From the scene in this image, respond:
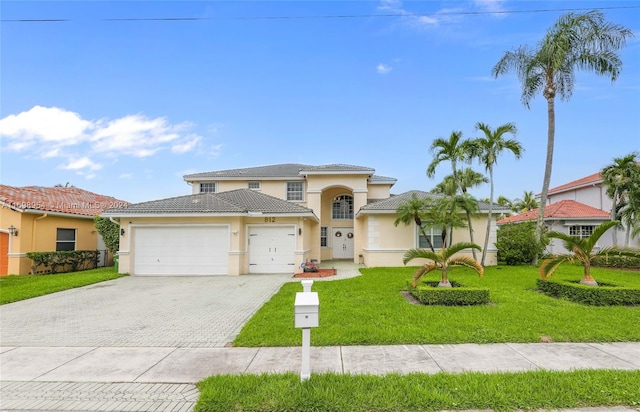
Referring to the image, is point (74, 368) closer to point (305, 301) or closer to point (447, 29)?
point (305, 301)

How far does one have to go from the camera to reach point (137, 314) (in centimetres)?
791

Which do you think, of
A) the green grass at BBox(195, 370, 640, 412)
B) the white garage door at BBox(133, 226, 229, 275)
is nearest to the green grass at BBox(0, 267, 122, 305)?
the white garage door at BBox(133, 226, 229, 275)

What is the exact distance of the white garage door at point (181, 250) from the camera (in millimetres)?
14844

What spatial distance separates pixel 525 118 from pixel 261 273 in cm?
1733

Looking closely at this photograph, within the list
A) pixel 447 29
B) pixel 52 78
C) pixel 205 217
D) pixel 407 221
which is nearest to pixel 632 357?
pixel 407 221

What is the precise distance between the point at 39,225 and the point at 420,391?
770 inches

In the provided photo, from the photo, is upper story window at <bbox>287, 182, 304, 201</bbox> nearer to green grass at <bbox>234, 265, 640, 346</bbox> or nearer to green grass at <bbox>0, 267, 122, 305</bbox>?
green grass at <bbox>0, 267, 122, 305</bbox>

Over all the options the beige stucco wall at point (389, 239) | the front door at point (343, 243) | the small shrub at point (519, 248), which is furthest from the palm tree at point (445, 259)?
the front door at point (343, 243)

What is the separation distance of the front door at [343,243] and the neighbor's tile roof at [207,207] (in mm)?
6658

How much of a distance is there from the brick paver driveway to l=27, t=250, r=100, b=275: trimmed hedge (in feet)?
19.0

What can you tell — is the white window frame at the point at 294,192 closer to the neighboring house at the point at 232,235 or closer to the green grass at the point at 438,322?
the neighboring house at the point at 232,235

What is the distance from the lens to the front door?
22.0m

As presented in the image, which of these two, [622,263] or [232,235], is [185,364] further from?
[622,263]

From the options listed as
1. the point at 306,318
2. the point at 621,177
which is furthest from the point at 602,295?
the point at 621,177
